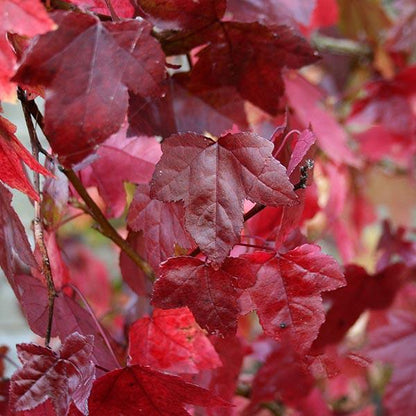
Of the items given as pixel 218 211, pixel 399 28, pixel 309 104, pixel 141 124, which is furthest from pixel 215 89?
pixel 399 28

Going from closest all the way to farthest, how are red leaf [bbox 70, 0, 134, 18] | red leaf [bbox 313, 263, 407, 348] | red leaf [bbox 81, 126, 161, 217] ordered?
red leaf [bbox 70, 0, 134, 18] < red leaf [bbox 81, 126, 161, 217] < red leaf [bbox 313, 263, 407, 348]

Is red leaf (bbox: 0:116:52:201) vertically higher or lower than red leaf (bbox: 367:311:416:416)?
→ higher

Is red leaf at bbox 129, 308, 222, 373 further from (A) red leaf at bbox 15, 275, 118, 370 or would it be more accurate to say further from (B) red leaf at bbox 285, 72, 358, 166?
(B) red leaf at bbox 285, 72, 358, 166

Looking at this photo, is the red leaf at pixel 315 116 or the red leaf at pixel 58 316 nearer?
the red leaf at pixel 58 316

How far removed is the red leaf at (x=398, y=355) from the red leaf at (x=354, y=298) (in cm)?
6

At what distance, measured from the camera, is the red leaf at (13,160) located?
1.61 ft

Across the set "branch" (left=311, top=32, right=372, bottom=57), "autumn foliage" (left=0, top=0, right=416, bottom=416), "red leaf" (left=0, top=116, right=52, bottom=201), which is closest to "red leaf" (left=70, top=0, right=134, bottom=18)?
"autumn foliage" (left=0, top=0, right=416, bottom=416)

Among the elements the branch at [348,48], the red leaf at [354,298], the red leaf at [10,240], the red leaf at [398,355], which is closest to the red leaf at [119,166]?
the red leaf at [10,240]

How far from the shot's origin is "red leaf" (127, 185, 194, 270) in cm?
54

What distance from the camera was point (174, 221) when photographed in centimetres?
54

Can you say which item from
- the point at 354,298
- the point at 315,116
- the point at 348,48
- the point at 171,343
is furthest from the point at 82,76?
the point at 348,48

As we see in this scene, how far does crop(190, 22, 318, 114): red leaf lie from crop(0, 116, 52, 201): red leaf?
7.6 inches

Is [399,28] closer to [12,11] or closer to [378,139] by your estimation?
[378,139]

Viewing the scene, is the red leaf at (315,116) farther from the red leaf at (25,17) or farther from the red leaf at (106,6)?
the red leaf at (25,17)
